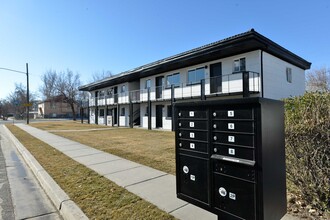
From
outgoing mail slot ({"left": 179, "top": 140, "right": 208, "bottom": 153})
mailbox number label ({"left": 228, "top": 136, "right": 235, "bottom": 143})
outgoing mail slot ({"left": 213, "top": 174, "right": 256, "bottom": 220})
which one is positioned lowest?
outgoing mail slot ({"left": 213, "top": 174, "right": 256, "bottom": 220})

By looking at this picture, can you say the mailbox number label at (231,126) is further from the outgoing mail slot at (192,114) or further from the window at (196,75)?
the window at (196,75)

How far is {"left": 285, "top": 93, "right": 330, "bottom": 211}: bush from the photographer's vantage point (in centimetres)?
320

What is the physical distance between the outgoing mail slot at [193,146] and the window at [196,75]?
16330mm

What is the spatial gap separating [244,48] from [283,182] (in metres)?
14.0

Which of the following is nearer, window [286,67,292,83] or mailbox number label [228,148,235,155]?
mailbox number label [228,148,235,155]

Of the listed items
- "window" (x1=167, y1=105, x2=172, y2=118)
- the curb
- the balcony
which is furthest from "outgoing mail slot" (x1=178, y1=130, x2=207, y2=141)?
"window" (x1=167, y1=105, x2=172, y2=118)

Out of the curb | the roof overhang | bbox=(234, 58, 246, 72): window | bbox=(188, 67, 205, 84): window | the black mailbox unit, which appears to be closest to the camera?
the black mailbox unit

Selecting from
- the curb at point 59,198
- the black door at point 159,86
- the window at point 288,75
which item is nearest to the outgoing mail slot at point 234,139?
the curb at point 59,198

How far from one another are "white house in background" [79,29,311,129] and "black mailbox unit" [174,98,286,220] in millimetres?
12090

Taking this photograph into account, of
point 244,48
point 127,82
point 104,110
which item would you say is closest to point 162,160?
point 244,48

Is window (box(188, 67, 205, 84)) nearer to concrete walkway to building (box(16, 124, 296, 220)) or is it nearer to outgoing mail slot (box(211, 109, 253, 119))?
concrete walkway to building (box(16, 124, 296, 220))

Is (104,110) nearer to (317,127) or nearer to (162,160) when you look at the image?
(162,160)

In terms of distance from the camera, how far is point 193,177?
319 cm

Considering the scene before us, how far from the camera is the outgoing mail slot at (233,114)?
8.28 feet
